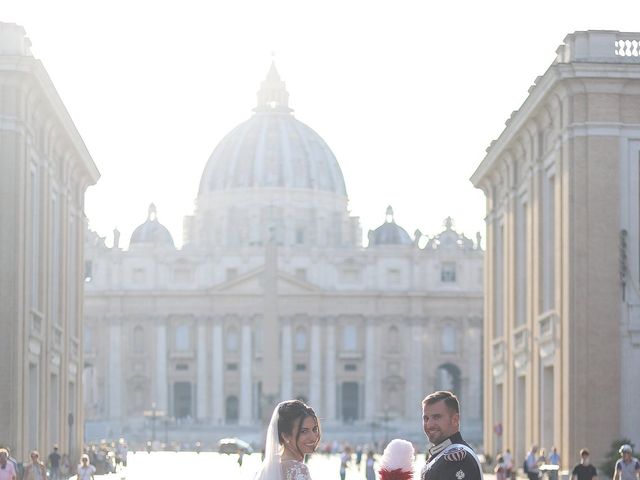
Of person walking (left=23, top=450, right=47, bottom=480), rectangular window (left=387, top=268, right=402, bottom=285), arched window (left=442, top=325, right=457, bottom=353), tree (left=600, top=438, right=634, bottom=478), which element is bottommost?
tree (left=600, top=438, right=634, bottom=478)

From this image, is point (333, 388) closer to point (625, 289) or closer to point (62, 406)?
point (62, 406)

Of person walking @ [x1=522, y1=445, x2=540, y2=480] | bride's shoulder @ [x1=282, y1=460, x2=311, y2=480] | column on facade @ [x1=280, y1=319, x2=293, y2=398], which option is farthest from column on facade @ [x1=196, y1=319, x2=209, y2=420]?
bride's shoulder @ [x1=282, y1=460, x2=311, y2=480]

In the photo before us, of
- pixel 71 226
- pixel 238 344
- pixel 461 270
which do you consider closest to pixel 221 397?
pixel 238 344

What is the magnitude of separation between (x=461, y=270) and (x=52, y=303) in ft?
367

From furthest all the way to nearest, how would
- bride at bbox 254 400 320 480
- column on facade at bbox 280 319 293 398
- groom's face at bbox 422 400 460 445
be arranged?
column on facade at bbox 280 319 293 398
groom's face at bbox 422 400 460 445
bride at bbox 254 400 320 480

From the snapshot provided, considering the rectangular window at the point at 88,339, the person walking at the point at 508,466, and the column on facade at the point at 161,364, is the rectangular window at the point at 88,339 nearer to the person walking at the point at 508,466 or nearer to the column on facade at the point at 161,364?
the column on facade at the point at 161,364

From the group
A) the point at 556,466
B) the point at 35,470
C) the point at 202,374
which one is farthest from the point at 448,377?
the point at 35,470

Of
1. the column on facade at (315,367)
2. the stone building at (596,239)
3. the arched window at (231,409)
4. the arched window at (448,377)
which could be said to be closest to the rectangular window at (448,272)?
the arched window at (448,377)

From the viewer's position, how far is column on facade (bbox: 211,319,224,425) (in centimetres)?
16675

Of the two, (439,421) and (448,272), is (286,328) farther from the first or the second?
(439,421)

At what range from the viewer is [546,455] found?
5306cm

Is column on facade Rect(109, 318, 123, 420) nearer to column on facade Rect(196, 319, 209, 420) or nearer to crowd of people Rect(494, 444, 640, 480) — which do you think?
column on facade Rect(196, 319, 209, 420)

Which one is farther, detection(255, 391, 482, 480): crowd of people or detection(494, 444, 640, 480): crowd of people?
detection(494, 444, 640, 480): crowd of people

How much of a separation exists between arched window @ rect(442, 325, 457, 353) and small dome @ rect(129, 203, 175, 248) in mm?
28025
